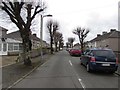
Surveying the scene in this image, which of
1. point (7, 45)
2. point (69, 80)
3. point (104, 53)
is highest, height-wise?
point (7, 45)

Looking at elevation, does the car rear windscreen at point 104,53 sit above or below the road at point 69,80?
above

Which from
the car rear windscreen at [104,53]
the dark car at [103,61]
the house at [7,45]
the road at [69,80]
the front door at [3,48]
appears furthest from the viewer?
the house at [7,45]

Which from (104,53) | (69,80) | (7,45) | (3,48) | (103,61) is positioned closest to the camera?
(69,80)

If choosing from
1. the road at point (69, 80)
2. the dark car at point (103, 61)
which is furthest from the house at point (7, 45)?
the dark car at point (103, 61)

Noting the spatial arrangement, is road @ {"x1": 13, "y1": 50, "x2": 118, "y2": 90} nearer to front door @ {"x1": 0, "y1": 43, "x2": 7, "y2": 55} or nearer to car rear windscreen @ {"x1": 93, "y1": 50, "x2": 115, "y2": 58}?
car rear windscreen @ {"x1": 93, "y1": 50, "x2": 115, "y2": 58}

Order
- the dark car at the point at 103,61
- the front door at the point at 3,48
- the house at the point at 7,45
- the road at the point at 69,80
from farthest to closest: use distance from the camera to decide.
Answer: the house at the point at 7,45 < the front door at the point at 3,48 < the dark car at the point at 103,61 < the road at the point at 69,80

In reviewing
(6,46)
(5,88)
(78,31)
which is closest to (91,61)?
(5,88)

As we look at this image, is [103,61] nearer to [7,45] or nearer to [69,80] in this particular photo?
[69,80]

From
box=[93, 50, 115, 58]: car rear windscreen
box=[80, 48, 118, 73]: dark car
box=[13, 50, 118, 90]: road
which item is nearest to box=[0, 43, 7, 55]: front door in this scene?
box=[13, 50, 118, 90]: road

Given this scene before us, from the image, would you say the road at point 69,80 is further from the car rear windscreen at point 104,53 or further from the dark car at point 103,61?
the car rear windscreen at point 104,53

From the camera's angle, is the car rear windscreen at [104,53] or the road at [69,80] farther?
the car rear windscreen at [104,53]

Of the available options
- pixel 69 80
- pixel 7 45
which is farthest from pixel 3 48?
pixel 69 80

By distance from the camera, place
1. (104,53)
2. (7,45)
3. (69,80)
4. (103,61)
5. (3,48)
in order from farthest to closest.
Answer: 1. (7,45)
2. (3,48)
3. (104,53)
4. (103,61)
5. (69,80)

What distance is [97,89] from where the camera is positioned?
9.20 m
